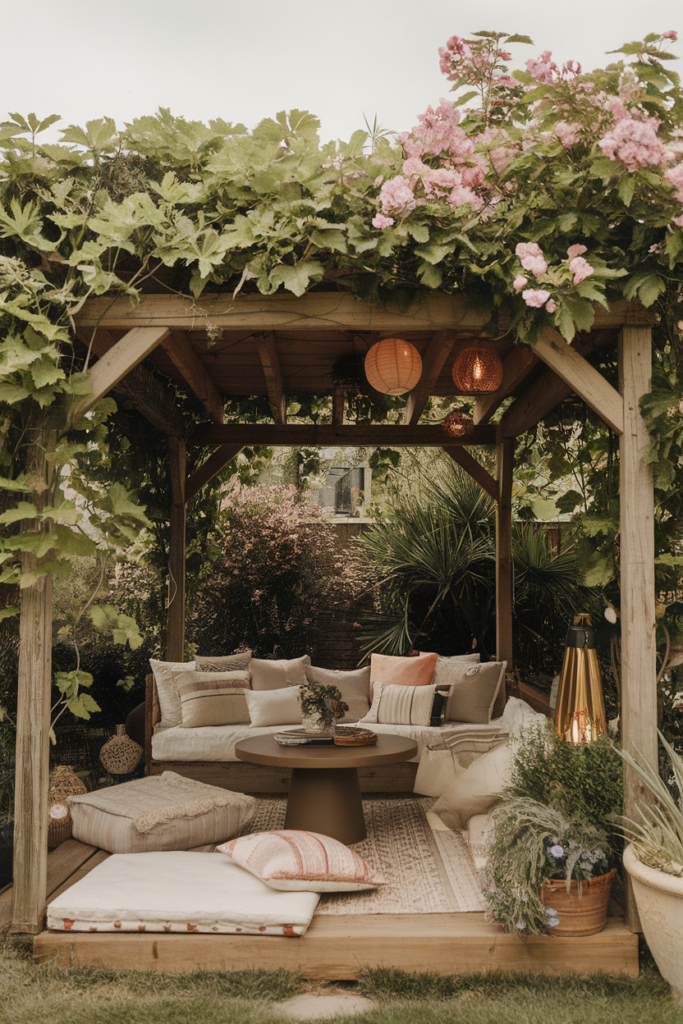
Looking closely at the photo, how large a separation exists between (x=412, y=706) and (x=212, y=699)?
139cm

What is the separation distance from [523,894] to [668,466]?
166 centimetres

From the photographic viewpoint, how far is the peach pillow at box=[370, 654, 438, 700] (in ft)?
20.0

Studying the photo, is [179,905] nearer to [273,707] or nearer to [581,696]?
[581,696]

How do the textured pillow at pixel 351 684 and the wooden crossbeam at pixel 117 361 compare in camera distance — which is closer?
the wooden crossbeam at pixel 117 361

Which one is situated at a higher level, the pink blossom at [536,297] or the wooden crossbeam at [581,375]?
the pink blossom at [536,297]

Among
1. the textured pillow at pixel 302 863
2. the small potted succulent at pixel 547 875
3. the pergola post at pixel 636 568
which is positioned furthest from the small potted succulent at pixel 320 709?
the pergola post at pixel 636 568

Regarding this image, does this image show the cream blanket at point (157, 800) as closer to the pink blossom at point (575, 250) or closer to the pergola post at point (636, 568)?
the pergola post at point (636, 568)

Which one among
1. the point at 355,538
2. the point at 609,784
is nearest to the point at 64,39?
the point at 355,538

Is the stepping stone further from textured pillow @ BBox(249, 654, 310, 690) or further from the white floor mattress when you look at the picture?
textured pillow @ BBox(249, 654, 310, 690)

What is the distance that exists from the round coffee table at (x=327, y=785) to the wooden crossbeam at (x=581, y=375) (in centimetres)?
203

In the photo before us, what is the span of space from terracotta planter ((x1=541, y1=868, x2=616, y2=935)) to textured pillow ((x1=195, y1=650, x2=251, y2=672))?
Answer: 3455 millimetres

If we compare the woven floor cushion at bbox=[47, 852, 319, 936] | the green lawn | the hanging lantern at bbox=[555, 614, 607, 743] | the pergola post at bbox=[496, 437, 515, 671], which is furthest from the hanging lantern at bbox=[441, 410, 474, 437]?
the green lawn

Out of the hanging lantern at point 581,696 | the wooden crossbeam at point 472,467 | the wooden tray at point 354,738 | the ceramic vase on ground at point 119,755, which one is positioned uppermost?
the wooden crossbeam at point 472,467

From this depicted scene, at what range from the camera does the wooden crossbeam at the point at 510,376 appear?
4.48 meters
